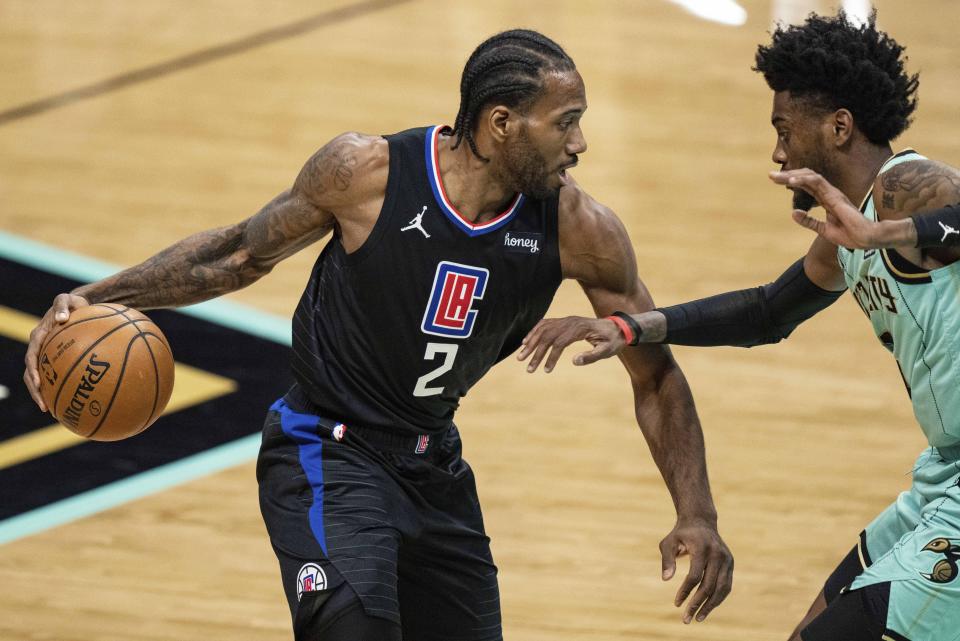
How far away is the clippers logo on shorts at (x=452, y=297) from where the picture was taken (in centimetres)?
497

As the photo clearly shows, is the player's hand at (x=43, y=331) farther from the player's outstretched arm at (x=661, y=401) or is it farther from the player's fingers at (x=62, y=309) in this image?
the player's outstretched arm at (x=661, y=401)

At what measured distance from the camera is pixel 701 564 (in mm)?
4953

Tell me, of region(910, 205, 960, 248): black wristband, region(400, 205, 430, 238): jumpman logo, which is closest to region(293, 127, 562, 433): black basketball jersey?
region(400, 205, 430, 238): jumpman logo

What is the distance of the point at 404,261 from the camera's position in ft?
16.3

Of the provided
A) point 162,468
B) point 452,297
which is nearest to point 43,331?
point 452,297

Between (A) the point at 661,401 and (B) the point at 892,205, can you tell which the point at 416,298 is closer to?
(A) the point at 661,401

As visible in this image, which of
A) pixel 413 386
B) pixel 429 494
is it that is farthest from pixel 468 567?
pixel 413 386

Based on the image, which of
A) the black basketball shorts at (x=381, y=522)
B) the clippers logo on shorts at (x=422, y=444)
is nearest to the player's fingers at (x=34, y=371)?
the black basketball shorts at (x=381, y=522)

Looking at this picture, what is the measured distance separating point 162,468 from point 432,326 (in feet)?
9.91

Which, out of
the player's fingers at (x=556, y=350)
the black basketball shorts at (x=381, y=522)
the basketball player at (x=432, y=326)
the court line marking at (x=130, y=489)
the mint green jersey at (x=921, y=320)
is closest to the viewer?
the mint green jersey at (x=921, y=320)

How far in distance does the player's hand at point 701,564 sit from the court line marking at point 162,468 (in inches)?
127

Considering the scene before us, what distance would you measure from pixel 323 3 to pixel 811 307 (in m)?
9.51

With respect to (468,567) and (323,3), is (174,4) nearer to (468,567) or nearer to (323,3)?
(323,3)

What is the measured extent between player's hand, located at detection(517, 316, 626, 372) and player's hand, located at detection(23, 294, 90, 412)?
1.51 meters
